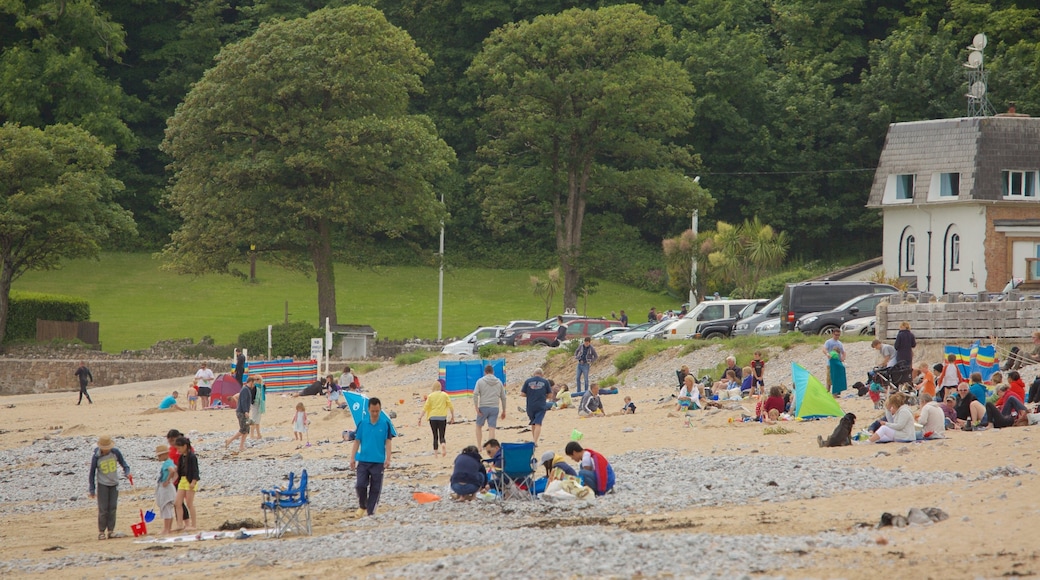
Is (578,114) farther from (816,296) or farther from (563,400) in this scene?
(563,400)

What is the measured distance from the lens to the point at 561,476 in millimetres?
17281

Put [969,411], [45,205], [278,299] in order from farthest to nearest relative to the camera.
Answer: [278,299] → [45,205] → [969,411]

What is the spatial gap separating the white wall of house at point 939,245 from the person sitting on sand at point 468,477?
34888 millimetres

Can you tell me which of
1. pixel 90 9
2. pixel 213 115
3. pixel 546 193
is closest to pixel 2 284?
pixel 213 115

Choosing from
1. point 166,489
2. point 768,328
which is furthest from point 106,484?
point 768,328

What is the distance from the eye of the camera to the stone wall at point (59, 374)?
1893 inches

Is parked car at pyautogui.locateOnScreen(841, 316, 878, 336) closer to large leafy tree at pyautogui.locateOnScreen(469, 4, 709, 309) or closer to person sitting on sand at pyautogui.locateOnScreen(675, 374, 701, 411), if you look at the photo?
person sitting on sand at pyautogui.locateOnScreen(675, 374, 701, 411)

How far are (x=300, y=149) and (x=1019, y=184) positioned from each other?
27.2 meters

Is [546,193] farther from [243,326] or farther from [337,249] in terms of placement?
[243,326]

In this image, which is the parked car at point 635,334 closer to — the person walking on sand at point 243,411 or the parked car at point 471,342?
the parked car at point 471,342

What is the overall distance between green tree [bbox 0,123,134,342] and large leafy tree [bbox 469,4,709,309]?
646 inches

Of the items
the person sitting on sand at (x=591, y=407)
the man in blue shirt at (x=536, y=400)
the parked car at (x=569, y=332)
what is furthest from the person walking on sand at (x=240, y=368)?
the man in blue shirt at (x=536, y=400)

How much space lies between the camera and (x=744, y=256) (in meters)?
55.3

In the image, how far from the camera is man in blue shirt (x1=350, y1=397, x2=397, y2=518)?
17.0 meters
